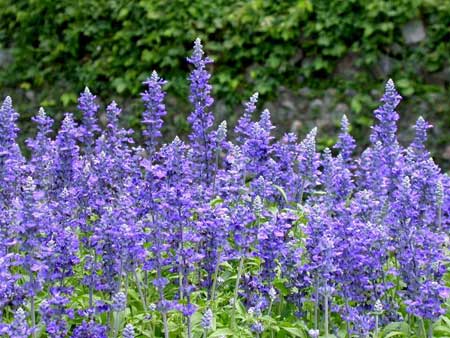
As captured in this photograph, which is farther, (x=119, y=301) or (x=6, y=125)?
(x=6, y=125)

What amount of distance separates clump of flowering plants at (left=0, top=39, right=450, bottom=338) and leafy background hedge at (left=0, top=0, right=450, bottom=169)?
508 centimetres

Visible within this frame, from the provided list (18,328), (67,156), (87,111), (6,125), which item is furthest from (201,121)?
(18,328)

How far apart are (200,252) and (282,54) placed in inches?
242

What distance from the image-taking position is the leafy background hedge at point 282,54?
9773mm

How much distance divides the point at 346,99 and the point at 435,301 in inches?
251

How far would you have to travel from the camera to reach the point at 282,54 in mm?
10109

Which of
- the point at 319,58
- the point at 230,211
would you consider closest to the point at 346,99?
the point at 319,58

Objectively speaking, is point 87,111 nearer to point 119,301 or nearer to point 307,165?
point 307,165

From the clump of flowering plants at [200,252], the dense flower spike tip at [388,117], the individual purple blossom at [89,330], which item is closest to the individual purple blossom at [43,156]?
the clump of flowering plants at [200,252]

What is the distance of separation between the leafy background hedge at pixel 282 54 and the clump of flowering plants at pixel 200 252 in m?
5.08

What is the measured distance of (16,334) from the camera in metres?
3.36

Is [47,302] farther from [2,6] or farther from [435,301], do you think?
[2,6]

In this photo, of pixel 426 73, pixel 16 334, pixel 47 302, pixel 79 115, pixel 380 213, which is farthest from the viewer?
pixel 79 115

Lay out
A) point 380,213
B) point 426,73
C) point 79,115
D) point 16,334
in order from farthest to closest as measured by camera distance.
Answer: point 79,115
point 426,73
point 380,213
point 16,334
